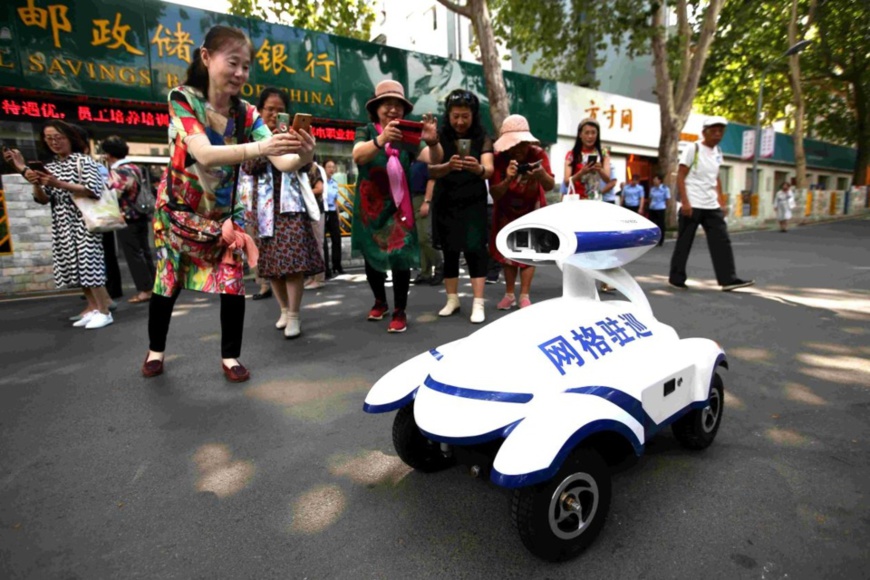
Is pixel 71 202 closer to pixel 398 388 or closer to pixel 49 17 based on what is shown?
pixel 398 388

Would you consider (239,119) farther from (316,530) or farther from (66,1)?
(66,1)

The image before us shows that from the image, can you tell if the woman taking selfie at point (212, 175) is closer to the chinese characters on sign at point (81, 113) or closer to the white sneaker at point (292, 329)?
the white sneaker at point (292, 329)

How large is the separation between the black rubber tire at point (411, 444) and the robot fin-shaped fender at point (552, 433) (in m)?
0.54

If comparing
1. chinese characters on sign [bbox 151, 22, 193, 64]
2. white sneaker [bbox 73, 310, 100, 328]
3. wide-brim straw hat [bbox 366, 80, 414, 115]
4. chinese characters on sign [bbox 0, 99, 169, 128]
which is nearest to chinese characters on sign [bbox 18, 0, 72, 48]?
chinese characters on sign [bbox 0, 99, 169, 128]

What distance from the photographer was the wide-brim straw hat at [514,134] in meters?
3.93

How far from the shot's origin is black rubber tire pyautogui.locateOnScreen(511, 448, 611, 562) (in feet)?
4.72

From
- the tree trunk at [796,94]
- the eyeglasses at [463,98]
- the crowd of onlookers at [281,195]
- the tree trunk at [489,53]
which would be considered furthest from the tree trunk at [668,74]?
the eyeglasses at [463,98]

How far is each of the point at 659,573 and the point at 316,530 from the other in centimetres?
110

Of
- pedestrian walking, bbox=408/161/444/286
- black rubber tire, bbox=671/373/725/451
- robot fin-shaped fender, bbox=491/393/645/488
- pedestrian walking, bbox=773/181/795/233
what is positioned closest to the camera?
robot fin-shaped fender, bbox=491/393/645/488

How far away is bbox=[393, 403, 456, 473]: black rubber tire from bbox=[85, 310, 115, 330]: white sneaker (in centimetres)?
403

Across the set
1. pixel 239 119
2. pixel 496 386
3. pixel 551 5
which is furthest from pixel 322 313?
pixel 551 5

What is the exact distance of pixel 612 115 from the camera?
56.6ft

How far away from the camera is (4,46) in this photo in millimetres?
7789

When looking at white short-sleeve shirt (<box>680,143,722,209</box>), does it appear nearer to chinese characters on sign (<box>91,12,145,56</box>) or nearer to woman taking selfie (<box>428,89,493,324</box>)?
woman taking selfie (<box>428,89,493,324</box>)
